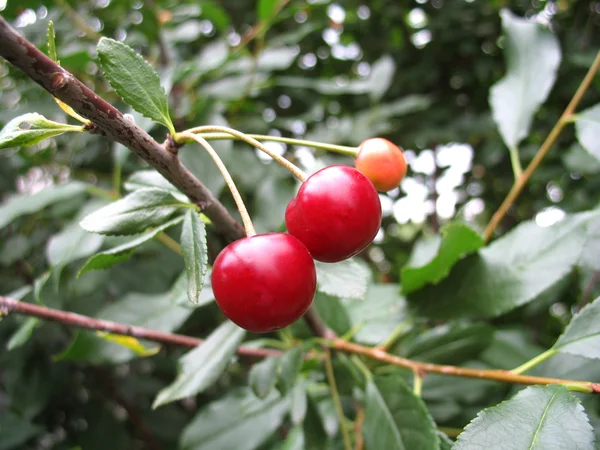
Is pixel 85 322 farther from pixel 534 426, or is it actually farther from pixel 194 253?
pixel 534 426

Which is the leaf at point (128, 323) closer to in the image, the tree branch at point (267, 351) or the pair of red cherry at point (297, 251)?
the tree branch at point (267, 351)

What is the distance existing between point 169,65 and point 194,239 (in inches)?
43.4

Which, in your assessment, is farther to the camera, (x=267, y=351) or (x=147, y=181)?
(x=267, y=351)

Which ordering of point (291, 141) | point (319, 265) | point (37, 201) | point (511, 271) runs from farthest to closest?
point (37, 201)
point (511, 271)
point (319, 265)
point (291, 141)

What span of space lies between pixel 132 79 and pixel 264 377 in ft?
1.60

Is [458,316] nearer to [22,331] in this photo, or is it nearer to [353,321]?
[353,321]

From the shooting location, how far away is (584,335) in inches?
25.6

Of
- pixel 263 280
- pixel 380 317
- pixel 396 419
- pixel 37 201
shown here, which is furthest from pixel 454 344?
pixel 37 201

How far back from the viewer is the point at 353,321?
99cm

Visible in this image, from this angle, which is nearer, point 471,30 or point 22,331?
point 22,331

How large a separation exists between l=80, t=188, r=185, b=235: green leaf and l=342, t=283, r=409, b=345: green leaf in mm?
473

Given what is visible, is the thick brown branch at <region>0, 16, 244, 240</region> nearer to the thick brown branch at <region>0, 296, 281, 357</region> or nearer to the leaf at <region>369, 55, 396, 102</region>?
the thick brown branch at <region>0, 296, 281, 357</region>

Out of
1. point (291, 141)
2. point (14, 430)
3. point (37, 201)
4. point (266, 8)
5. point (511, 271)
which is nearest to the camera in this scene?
point (291, 141)

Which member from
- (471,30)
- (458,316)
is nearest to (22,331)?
(458,316)
